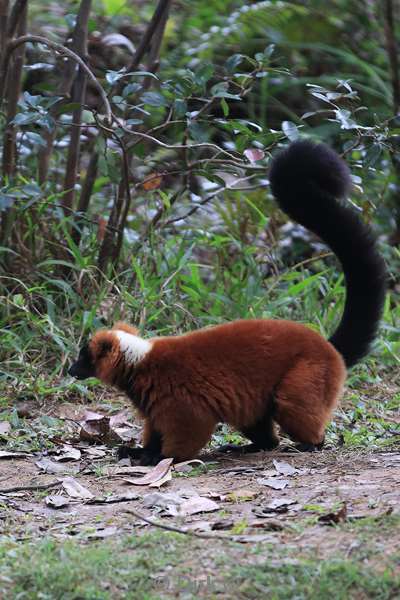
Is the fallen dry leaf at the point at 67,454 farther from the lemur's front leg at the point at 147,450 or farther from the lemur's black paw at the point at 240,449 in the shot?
the lemur's black paw at the point at 240,449

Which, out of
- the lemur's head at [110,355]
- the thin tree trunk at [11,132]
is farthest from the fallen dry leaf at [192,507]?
the thin tree trunk at [11,132]

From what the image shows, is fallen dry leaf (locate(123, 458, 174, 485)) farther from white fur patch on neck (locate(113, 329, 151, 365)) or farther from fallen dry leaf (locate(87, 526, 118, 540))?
fallen dry leaf (locate(87, 526, 118, 540))

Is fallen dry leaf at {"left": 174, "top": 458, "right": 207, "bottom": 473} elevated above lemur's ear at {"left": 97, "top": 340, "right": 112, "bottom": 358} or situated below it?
below

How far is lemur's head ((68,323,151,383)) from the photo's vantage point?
4867mm

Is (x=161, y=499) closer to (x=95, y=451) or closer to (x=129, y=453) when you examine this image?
(x=129, y=453)

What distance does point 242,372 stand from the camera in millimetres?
4793

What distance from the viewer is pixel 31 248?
6.64 meters

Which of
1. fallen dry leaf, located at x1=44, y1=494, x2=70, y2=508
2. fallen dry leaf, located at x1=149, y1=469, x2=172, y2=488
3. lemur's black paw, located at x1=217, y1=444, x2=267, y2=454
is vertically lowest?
lemur's black paw, located at x1=217, y1=444, x2=267, y2=454

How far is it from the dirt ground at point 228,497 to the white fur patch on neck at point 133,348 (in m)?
0.52

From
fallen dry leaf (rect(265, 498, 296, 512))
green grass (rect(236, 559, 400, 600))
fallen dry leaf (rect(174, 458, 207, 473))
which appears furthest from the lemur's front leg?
green grass (rect(236, 559, 400, 600))

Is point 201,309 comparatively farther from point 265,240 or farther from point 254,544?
point 254,544

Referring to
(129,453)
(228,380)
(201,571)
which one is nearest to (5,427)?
(129,453)

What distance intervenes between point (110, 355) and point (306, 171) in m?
1.33

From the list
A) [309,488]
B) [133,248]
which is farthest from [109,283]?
[309,488]
